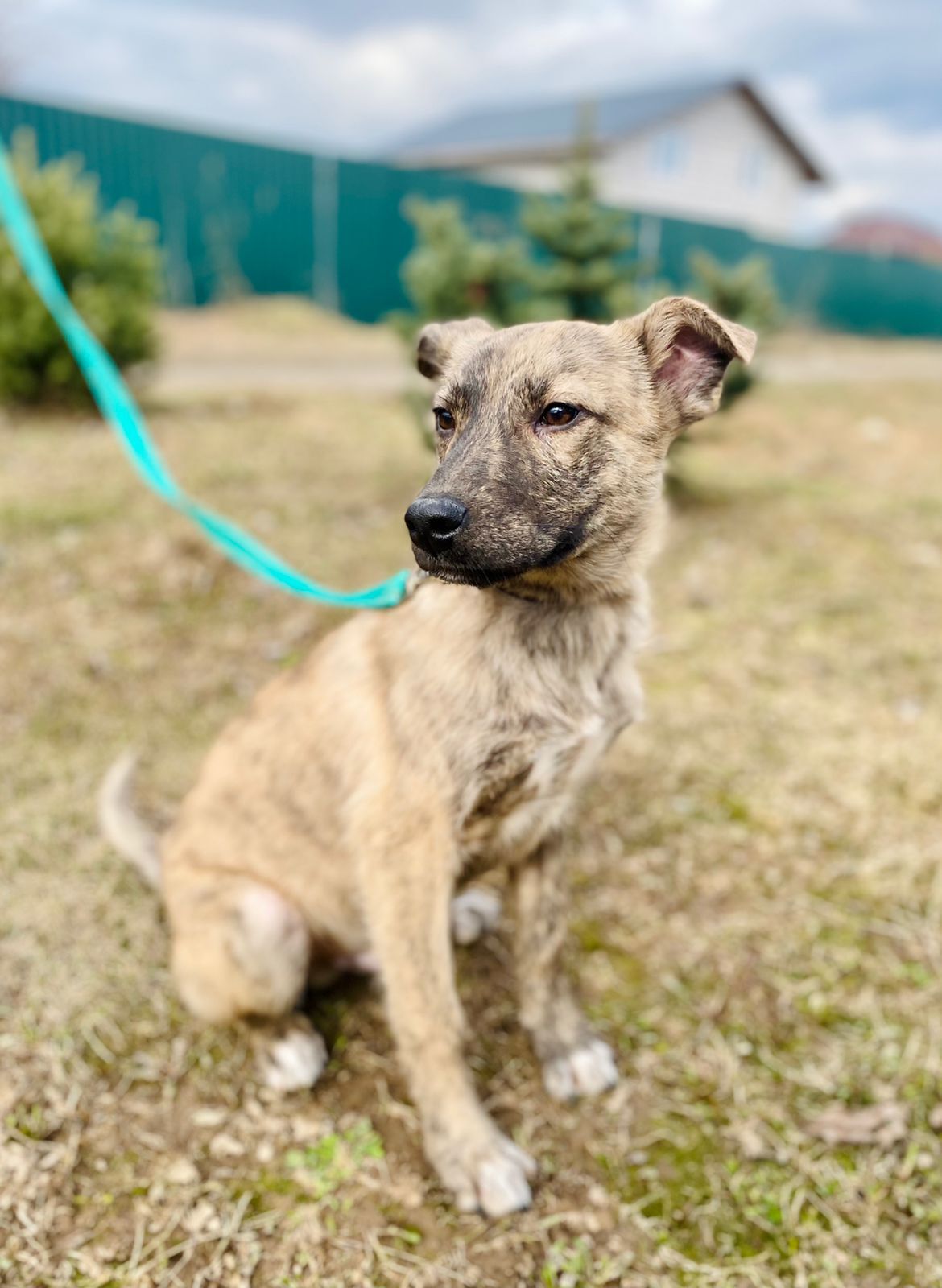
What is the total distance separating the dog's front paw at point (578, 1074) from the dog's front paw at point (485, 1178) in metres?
0.31

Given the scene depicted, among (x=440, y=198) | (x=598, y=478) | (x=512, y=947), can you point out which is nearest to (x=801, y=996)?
(x=512, y=947)

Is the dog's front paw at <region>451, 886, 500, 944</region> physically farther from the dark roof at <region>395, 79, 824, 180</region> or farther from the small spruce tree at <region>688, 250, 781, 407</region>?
the dark roof at <region>395, 79, 824, 180</region>

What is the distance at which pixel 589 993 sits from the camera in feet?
9.99

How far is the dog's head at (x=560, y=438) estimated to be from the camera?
1.92 m

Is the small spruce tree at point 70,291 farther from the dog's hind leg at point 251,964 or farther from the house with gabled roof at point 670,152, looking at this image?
the house with gabled roof at point 670,152

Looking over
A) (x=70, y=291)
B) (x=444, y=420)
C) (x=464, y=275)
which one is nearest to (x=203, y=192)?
(x=70, y=291)

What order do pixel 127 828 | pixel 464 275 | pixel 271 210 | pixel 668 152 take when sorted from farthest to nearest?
1. pixel 668 152
2. pixel 271 210
3. pixel 464 275
4. pixel 127 828

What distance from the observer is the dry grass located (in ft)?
7.45

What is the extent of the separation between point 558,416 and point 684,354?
45 cm

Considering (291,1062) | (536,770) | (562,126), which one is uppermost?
(562,126)

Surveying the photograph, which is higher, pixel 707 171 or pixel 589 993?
pixel 707 171

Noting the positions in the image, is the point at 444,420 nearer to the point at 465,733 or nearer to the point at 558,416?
the point at 558,416

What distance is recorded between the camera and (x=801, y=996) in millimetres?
3041

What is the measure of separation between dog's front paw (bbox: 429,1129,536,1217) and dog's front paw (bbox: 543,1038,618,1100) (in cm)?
31
